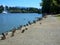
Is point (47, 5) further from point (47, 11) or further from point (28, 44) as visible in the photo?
point (28, 44)

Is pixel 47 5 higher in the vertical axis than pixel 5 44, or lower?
lower

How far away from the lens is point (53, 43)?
575 inches

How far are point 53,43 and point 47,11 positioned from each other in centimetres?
9990

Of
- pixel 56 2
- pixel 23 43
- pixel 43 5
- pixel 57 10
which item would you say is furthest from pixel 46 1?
pixel 23 43

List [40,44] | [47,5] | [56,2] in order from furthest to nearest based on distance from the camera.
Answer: [47,5] < [56,2] < [40,44]

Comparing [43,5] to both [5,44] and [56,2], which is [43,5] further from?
[5,44]

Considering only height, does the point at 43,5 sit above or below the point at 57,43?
below

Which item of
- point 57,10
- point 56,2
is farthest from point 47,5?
point 56,2

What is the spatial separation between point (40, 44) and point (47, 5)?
98.0 meters

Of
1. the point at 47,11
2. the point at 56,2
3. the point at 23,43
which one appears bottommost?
the point at 47,11

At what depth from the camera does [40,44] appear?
564 inches

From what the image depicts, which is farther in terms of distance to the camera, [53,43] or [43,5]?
[43,5]

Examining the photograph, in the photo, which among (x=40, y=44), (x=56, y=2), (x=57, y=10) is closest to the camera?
(x=40, y=44)

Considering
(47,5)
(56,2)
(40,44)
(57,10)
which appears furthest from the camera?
(47,5)
